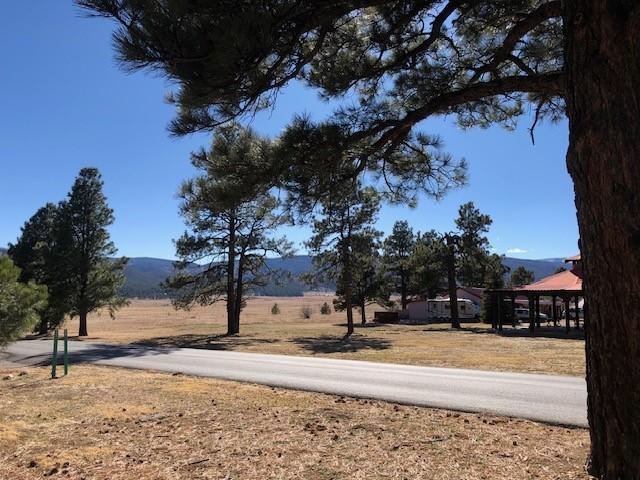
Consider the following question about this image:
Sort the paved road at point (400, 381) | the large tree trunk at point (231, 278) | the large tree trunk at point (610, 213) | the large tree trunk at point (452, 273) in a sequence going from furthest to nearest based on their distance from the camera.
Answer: the large tree trunk at point (452, 273), the large tree trunk at point (231, 278), the paved road at point (400, 381), the large tree trunk at point (610, 213)

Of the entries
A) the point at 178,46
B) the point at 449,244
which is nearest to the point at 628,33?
the point at 178,46

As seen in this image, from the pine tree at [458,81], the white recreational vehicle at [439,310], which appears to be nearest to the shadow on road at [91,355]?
the pine tree at [458,81]

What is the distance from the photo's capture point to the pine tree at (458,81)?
9.55ft

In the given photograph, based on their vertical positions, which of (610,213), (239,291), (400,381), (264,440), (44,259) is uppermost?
(44,259)

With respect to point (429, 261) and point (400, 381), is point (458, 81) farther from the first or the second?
point (429, 261)

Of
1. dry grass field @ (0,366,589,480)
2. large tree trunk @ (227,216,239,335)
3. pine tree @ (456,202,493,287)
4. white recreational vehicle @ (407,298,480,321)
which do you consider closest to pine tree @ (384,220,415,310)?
white recreational vehicle @ (407,298,480,321)

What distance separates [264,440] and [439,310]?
47449mm

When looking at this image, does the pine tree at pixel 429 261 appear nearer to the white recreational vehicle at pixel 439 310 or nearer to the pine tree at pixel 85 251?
the white recreational vehicle at pixel 439 310

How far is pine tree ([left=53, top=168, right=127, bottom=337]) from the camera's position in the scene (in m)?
33.2

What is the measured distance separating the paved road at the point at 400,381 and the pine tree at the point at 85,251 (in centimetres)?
1520

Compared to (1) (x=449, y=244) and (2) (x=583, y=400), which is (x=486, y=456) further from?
(1) (x=449, y=244)

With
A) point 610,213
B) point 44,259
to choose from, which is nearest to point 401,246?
point 44,259

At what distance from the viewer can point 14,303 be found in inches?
330

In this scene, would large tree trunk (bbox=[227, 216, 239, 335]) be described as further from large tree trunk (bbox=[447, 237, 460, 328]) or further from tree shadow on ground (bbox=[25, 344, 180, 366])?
large tree trunk (bbox=[447, 237, 460, 328])
